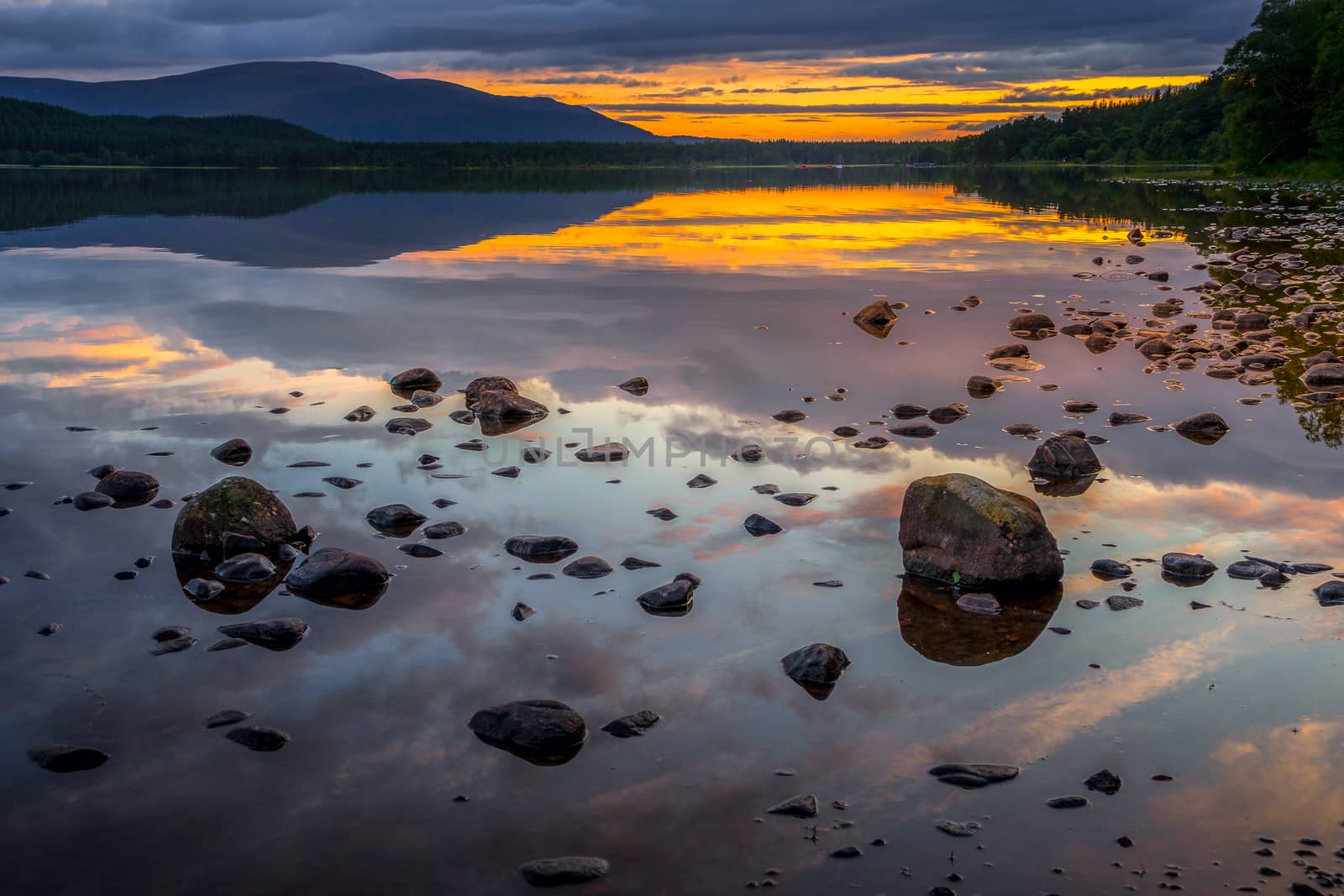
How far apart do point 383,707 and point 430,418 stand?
28.5ft

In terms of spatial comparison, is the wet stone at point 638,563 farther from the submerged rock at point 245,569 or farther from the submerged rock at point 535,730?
the submerged rock at point 245,569

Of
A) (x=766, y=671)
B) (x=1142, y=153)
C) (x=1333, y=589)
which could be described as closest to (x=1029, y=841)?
(x=766, y=671)

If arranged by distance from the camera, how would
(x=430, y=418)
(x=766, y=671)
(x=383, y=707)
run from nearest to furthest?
(x=383, y=707) < (x=766, y=671) < (x=430, y=418)

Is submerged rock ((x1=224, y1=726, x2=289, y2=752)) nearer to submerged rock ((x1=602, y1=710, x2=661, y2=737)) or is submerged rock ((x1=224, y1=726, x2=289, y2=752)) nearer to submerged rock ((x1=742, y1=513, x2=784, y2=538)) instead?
submerged rock ((x1=602, y1=710, x2=661, y2=737))

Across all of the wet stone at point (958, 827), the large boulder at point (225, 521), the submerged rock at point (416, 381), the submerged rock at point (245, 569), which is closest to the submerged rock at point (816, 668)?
the wet stone at point (958, 827)

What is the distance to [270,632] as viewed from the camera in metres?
8.59

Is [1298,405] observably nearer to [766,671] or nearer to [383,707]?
[766,671]

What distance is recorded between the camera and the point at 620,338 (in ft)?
73.9

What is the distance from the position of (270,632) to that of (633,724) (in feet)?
10.6

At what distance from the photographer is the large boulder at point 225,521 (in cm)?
1023

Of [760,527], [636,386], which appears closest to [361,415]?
[636,386]

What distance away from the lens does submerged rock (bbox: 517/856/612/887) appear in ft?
18.7

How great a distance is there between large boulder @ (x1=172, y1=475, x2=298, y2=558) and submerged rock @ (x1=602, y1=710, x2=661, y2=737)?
463 cm

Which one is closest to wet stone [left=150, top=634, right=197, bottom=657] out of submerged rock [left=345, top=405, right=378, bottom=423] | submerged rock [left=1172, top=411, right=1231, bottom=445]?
submerged rock [left=345, top=405, right=378, bottom=423]
